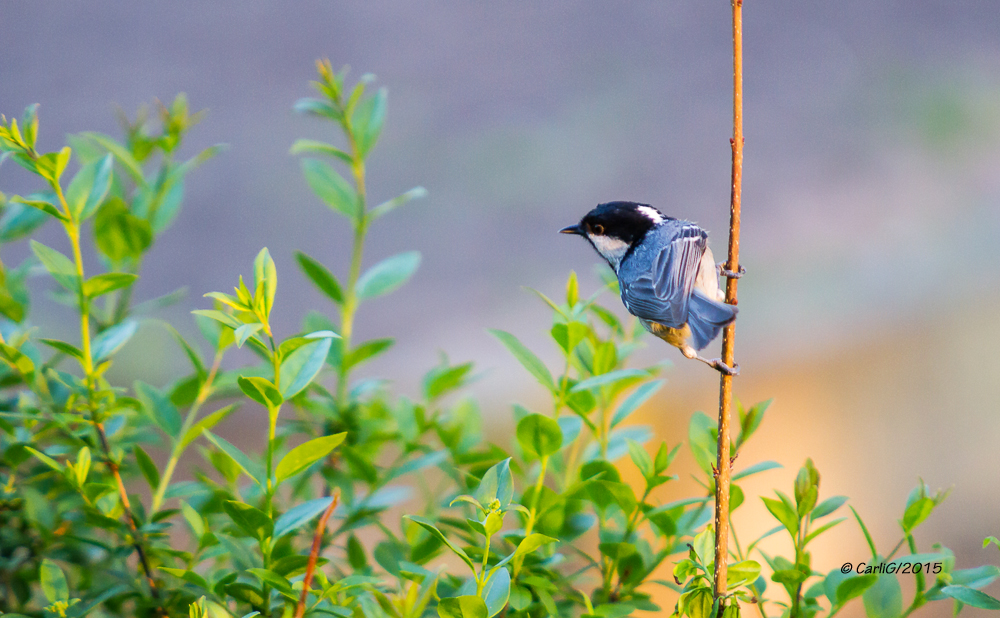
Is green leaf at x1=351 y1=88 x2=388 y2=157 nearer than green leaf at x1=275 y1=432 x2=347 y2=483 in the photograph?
No

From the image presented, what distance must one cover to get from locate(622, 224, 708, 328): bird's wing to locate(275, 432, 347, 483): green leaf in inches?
11.0

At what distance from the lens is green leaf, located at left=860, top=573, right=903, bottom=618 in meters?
0.43

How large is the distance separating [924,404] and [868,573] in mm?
1294

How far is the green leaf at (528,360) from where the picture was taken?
469mm

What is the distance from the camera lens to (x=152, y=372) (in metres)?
1.60

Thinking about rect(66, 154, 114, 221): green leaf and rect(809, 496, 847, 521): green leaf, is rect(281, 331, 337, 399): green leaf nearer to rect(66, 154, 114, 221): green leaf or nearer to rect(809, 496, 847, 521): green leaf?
rect(66, 154, 114, 221): green leaf

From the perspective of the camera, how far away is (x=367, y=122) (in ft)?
1.98

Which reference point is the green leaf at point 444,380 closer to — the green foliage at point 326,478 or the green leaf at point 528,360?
the green foliage at point 326,478

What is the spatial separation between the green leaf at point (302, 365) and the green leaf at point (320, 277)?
6.7 inches

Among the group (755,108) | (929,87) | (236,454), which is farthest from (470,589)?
(929,87)

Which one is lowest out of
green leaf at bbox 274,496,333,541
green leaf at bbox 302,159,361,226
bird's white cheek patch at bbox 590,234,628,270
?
green leaf at bbox 274,496,333,541

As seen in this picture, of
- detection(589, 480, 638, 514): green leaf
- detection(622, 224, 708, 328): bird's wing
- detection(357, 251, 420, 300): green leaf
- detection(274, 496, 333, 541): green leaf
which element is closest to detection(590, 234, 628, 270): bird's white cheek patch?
detection(622, 224, 708, 328): bird's wing

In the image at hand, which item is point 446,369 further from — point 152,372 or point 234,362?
point 234,362

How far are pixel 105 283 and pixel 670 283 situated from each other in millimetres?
397
